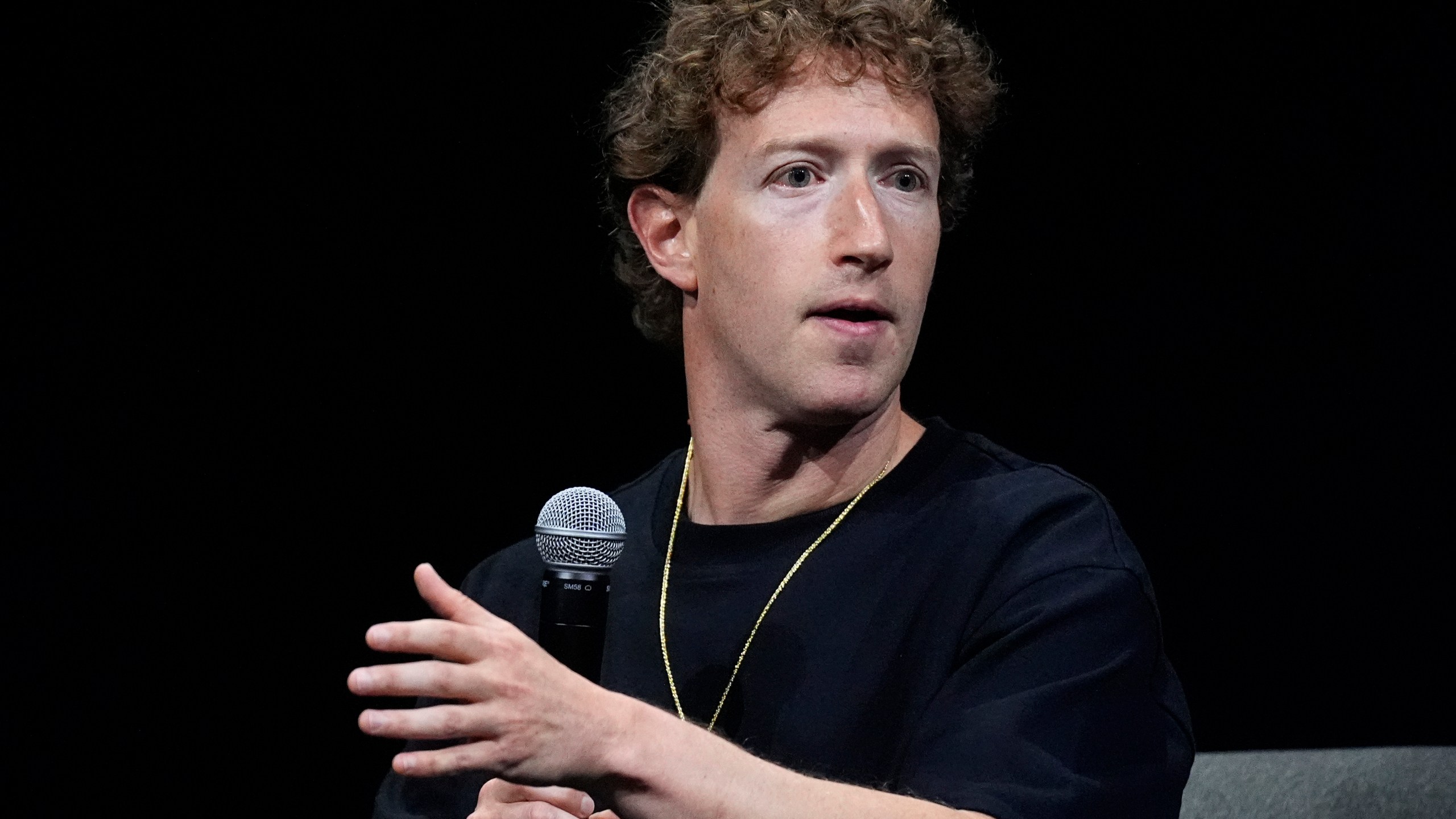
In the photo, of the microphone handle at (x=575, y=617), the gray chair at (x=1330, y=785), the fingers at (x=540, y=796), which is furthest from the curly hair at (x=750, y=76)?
the gray chair at (x=1330, y=785)

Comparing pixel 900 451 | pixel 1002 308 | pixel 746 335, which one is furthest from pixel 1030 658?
pixel 1002 308

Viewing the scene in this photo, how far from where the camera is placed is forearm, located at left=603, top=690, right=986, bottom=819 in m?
1.35

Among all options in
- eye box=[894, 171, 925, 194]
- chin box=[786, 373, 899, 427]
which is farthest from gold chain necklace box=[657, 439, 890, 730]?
eye box=[894, 171, 925, 194]

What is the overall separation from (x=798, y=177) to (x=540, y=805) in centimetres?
96

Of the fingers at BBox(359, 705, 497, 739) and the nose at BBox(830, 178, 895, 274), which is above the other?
the nose at BBox(830, 178, 895, 274)

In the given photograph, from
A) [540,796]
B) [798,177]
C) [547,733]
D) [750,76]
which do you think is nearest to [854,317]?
[798,177]

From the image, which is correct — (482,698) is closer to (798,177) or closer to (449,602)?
(449,602)

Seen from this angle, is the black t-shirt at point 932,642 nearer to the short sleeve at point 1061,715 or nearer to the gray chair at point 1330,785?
the short sleeve at point 1061,715

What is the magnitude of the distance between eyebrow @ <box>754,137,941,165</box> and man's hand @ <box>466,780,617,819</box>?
0.95m

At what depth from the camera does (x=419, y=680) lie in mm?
1220

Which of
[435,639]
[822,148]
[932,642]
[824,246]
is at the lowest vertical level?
[932,642]

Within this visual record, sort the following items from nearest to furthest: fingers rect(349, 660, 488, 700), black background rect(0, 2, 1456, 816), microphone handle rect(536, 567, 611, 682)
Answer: fingers rect(349, 660, 488, 700) < microphone handle rect(536, 567, 611, 682) < black background rect(0, 2, 1456, 816)

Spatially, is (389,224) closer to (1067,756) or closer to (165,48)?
(165,48)

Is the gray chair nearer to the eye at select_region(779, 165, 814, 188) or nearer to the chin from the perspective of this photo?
the chin
